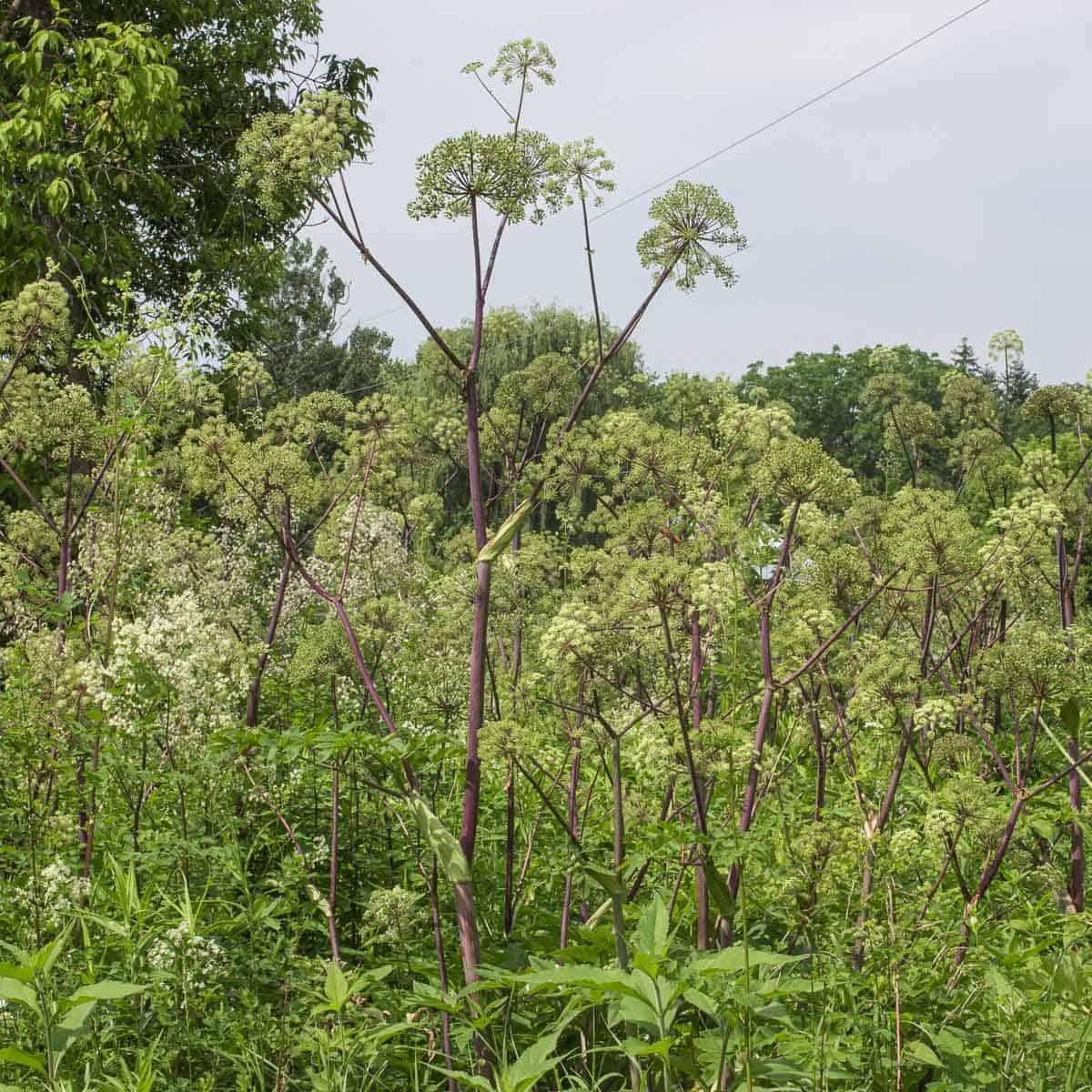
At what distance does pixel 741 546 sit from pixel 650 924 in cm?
165

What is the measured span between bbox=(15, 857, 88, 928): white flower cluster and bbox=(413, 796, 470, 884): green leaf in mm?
1255

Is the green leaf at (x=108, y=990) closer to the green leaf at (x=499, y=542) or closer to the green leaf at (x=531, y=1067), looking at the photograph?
the green leaf at (x=531, y=1067)

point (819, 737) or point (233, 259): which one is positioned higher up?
point (233, 259)

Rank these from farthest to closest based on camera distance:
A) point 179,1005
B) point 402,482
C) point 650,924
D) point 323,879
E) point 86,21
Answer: point 86,21 → point 402,482 → point 323,879 → point 179,1005 → point 650,924

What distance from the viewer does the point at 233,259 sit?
55.5 ft

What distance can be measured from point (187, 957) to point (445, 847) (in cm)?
109

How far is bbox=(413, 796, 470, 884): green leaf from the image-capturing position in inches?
119

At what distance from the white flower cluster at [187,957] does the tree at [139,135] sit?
728 cm

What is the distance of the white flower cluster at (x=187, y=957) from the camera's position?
336cm

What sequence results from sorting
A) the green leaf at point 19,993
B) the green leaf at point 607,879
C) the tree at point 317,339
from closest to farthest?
the green leaf at point 19,993 < the green leaf at point 607,879 < the tree at point 317,339

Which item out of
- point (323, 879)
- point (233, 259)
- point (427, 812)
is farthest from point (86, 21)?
point (427, 812)

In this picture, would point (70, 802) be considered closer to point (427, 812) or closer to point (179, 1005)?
point (179, 1005)

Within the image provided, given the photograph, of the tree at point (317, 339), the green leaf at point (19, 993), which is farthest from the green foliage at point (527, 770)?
the tree at point (317, 339)

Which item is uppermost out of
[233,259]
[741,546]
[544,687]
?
[233,259]
